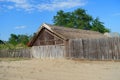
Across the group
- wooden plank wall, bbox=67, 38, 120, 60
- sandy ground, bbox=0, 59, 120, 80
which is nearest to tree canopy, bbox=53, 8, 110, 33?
wooden plank wall, bbox=67, 38, 120, 60

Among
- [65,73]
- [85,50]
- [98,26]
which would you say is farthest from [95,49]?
[98,26]

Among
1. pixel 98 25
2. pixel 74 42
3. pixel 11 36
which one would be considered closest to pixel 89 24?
pixel 98 25

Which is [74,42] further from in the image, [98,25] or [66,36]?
[98,25]

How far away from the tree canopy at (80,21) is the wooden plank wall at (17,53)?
974 inches

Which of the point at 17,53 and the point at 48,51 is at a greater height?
the point at 48,51

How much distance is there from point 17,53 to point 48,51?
412 inches

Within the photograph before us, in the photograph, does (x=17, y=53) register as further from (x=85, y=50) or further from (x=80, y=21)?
(x=80, y=21)

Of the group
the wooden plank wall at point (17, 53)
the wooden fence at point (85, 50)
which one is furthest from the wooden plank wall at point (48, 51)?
the wooden plank wall at point (17, 53)

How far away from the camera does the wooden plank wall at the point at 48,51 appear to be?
Answer: 30.2m

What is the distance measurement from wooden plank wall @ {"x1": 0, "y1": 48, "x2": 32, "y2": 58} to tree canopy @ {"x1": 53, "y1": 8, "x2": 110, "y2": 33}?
24.7 metres

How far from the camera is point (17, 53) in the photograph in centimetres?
4122

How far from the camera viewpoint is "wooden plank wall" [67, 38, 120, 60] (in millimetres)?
24378

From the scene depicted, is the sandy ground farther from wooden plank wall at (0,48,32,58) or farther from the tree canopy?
the tree canopy

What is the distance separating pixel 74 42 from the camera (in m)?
28.4
